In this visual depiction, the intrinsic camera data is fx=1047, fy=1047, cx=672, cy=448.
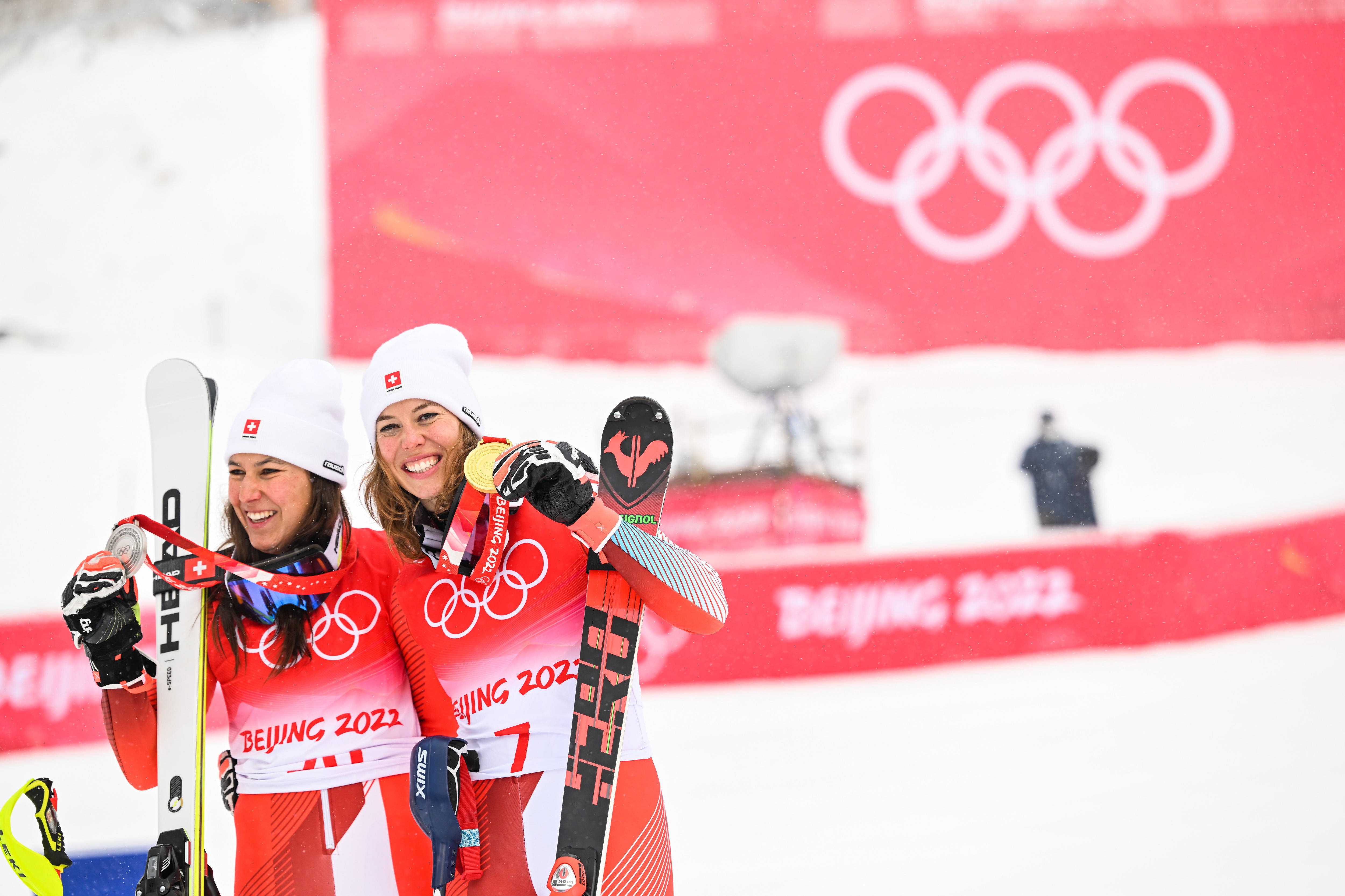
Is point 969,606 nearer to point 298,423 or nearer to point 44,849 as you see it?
point 298,423

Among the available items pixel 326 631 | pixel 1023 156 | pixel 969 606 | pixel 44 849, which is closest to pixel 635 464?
pixel 326 631

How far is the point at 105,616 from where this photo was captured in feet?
5.74

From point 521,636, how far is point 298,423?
25.6 inches

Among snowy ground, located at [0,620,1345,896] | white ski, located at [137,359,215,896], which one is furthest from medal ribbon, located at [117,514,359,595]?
snowy ground, located at [0,620,1345,896]

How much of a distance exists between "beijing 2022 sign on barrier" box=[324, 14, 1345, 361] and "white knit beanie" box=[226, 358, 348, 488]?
10.3 ft

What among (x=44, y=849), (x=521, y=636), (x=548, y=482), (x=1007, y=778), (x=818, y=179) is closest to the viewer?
(x=548, y=482)

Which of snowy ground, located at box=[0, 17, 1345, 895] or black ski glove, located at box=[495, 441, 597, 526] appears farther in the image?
snowy ground, located at box=[0, 17, 1345, 895]

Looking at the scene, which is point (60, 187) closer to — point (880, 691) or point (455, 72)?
point (455, 72)

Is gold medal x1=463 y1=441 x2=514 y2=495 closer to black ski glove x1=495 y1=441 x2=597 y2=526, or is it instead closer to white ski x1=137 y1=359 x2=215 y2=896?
black ski glove x1=495 y1=441 x2=597 y2=526

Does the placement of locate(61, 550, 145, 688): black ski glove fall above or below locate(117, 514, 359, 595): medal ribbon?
below

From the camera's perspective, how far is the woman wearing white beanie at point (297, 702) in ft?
5.91

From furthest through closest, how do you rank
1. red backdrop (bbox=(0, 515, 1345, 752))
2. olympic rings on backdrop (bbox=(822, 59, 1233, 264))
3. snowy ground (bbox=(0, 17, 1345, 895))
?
olympic rings on backdrop (bbox=(822, 59, 1233, 264))
red backdrop (bbox=(0, 515, 1345, 752))
snowy ground (bbox=(0, 17, 1345, 895))

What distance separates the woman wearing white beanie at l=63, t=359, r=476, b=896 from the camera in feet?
5.91

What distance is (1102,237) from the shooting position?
5539 mm
